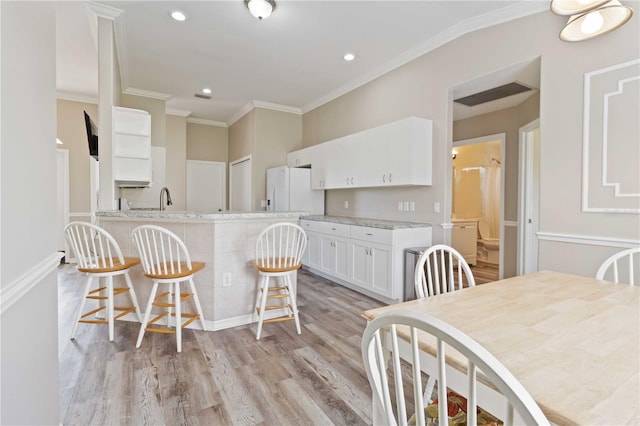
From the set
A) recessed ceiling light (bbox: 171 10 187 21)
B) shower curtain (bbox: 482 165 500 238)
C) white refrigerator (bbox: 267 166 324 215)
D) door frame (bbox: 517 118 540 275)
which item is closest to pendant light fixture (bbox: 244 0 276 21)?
recessed ceiling light (bbox: 171 10 187 21)

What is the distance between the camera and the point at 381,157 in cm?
384

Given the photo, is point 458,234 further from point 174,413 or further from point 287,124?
point 174,413

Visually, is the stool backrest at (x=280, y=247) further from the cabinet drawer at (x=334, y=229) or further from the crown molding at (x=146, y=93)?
the crown molding at (x=146, y=93)

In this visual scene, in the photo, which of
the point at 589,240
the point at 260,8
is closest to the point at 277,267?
the point at 260,8

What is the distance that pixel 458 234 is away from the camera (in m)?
Result: 5.71

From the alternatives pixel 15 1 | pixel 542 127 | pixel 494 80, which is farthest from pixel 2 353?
pixel 494 80

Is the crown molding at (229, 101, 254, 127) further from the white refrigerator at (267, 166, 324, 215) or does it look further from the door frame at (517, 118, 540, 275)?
the door frame at (517, 118, 540, 275)

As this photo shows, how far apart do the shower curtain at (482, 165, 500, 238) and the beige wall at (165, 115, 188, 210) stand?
19.7ft

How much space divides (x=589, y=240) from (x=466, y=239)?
3596mm

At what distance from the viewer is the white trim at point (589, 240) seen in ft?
6.87

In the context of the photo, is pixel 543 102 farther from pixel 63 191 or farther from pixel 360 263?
pixel 63 191

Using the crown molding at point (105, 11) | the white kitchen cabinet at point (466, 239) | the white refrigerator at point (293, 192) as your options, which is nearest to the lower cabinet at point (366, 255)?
the white refrigerator at point (293, 192)

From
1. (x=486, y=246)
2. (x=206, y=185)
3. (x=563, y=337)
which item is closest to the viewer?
(x=563, y=337)

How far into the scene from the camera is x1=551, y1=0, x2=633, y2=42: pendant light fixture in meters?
1.53
